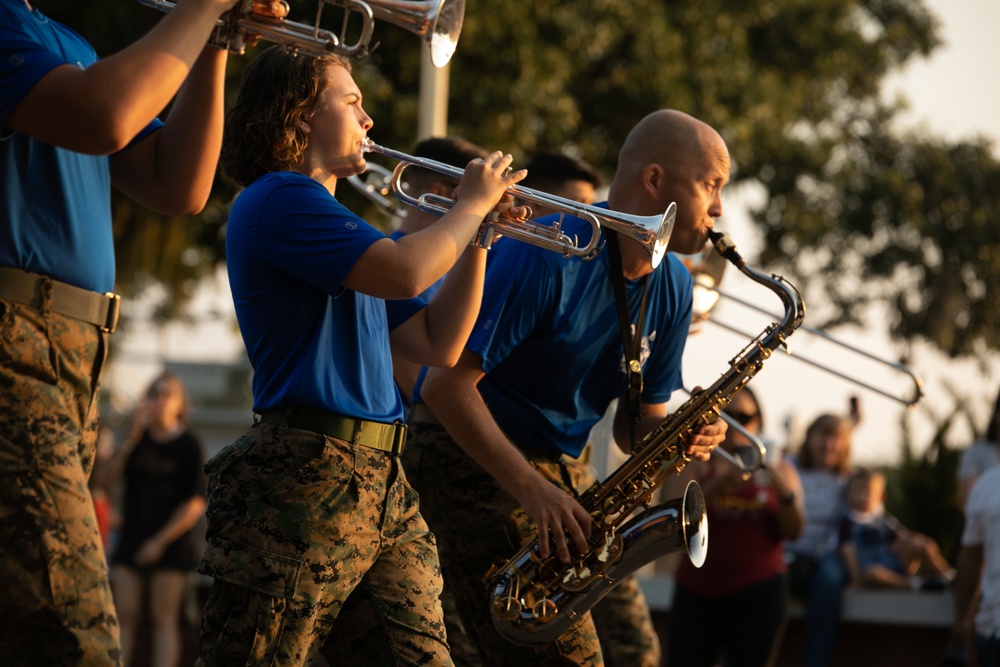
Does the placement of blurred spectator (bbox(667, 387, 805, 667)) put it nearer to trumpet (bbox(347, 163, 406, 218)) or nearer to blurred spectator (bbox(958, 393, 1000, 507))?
blurred spectator (bbox(958, 393, 1000, 507))

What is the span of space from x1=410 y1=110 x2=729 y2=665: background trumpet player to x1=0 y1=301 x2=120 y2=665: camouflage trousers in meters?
1.52

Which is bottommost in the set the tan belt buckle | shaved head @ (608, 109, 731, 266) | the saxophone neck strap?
the tan belt buckle

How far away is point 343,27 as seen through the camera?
3.24 m

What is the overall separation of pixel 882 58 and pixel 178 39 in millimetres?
16293

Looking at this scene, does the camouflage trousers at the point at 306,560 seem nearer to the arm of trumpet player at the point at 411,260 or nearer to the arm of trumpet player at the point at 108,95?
the arm of trumpet player at the point at 411,260

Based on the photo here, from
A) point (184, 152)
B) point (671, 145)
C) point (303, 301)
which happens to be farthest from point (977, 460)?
point (184, 152)

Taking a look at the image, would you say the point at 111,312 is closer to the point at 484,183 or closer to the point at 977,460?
the point at 484,183

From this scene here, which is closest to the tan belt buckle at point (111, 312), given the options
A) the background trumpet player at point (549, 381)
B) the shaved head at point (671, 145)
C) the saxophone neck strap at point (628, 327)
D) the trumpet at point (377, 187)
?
the background trumpet player at point (549, 381)

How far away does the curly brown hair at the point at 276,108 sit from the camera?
11.5 ft

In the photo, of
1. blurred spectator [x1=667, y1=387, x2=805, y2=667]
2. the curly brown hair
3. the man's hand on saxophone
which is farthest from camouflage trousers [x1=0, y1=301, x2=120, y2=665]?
blurred spectator [x1=667, y1=387, x2=805, y2=667]

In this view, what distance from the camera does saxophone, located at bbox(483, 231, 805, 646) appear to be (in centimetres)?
417

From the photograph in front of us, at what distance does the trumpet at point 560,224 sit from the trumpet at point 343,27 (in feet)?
1.30

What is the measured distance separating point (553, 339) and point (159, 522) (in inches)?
212

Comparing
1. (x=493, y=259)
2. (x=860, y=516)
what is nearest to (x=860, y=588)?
(x=860, y=516)
